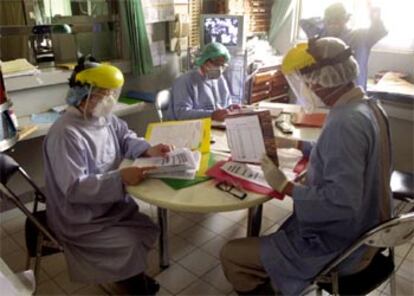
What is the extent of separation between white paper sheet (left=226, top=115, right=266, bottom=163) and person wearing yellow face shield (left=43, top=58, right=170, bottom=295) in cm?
31

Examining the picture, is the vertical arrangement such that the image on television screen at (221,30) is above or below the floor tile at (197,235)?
above

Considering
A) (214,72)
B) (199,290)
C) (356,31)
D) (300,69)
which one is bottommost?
(199,290)

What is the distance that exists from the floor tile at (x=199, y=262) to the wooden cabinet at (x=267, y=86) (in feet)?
5.93

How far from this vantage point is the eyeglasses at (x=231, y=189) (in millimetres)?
1370

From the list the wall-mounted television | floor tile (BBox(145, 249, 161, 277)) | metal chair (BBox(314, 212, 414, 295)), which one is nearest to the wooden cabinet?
the wall-mounted television

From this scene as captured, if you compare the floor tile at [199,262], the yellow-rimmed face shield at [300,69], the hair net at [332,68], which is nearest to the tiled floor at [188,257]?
the floor tile at [199,262]

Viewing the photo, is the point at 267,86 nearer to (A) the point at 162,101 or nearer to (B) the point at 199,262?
(A) the point at 162,101

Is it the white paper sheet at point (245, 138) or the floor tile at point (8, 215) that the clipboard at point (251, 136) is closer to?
the white paper sheet at point (245, 138)

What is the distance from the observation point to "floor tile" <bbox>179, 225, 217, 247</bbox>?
231 centimetres

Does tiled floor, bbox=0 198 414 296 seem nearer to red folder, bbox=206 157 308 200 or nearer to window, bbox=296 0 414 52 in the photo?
red folder, bbox=206 157 308 200

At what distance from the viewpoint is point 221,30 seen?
334 centimetres

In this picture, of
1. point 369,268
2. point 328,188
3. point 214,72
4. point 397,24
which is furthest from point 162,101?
point 397,24

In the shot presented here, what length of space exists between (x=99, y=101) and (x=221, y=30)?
2.07 meters

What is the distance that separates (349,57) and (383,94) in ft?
6.64
